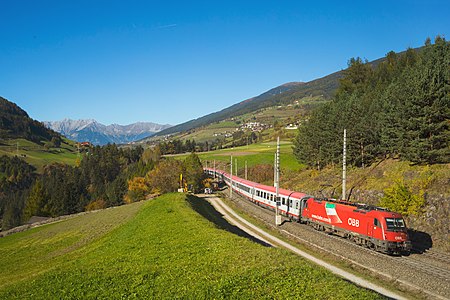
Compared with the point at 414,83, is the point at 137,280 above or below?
below

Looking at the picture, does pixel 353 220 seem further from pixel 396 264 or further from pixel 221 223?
pixel 221 223

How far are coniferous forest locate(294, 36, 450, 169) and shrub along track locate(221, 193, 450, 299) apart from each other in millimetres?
14336

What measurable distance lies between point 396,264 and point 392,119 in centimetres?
2539

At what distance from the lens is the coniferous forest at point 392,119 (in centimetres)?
3462

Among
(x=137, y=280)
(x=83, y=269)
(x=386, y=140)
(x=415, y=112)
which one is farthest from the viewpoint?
(x=386, y=140)

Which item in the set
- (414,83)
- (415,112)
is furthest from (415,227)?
(414,83)

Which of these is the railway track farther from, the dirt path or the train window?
the dirt path

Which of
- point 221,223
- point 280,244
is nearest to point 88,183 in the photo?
point 221,223

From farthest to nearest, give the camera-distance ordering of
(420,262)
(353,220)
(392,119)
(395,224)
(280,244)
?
(392,119), (280,244), (353,220), (395,224), (420,262)

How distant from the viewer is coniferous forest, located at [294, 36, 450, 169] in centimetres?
3462

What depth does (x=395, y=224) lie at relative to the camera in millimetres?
24484

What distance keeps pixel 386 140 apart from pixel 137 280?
38789 mm

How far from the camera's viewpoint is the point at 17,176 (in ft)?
577

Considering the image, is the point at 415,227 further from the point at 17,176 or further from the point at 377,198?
the point at 17,176
